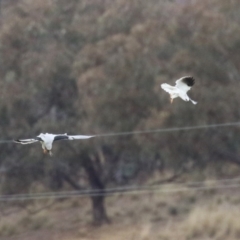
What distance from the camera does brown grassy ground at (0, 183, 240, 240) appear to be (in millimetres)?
20016

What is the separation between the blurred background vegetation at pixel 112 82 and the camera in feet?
58.3

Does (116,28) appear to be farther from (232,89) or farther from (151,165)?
(151,165)

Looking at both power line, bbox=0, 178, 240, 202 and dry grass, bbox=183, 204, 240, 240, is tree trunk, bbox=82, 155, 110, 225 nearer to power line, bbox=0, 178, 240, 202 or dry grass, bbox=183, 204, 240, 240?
power line, bbox=0, 178, 240, 202

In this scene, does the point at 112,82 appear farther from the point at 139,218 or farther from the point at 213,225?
the point at 139,218

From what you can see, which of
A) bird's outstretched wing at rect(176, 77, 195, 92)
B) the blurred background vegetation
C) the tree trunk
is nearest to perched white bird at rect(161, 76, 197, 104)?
bird's outstretched wing at rect(176, 77, 195, 92)

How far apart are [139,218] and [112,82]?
544cm

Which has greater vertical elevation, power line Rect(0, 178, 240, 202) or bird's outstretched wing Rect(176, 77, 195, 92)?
power line Rect(0, 178, 240, 202)

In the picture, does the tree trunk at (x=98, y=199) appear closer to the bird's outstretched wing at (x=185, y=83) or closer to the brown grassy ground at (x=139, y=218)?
the brown grassy ground at (x=139, y=218)

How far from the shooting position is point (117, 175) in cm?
2266

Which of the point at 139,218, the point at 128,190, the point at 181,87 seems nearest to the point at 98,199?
the point at 139,218

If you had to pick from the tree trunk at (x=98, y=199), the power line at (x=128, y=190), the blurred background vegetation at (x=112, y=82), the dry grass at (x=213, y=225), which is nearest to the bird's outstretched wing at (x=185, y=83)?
the blurred background vegetation at (x=112, y=82)

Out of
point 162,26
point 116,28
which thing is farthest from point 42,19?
point 162,26

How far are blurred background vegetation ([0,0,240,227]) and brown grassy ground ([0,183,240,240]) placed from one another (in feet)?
3.20

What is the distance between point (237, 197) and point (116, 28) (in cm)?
621
